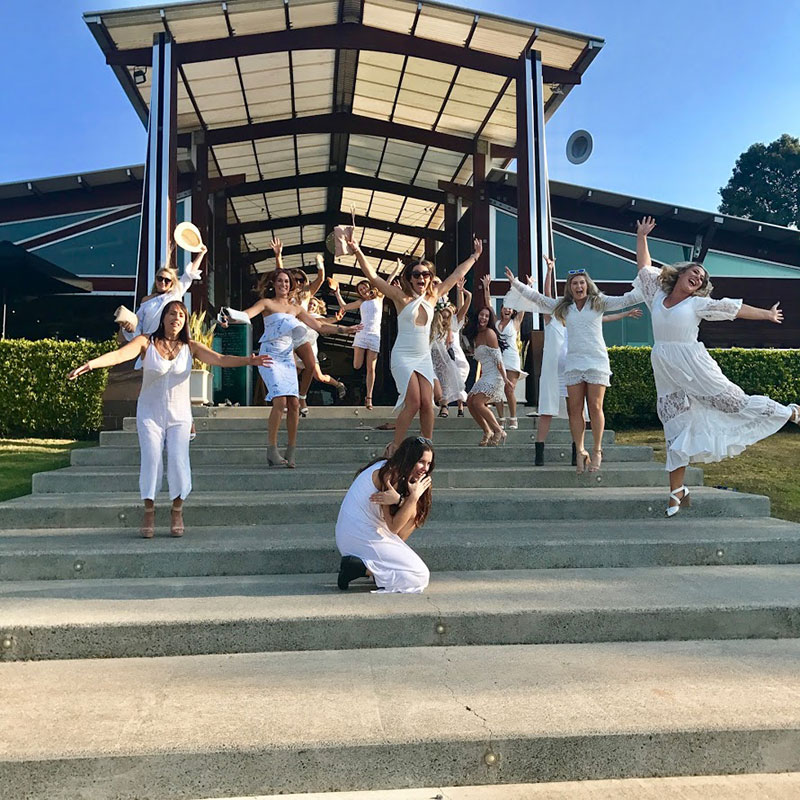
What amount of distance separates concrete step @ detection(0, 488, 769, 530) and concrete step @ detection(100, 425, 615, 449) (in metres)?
1.35

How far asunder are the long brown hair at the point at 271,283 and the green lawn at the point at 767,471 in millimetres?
4663

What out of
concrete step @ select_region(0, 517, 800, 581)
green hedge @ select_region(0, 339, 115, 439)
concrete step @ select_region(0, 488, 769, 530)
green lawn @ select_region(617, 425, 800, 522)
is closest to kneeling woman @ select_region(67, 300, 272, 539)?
concrete step @ select_region(0, 517, 800, 581)

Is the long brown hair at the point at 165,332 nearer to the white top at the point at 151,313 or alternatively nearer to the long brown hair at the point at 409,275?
the white top at the point at 151,313

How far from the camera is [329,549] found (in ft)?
15.1

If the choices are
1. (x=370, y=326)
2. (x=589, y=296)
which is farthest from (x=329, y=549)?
(x=370, y=326)

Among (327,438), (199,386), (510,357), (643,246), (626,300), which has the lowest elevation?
(327,438)

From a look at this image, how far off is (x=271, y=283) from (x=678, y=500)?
4.03 meters

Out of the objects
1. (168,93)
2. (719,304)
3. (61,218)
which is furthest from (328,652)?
(61,218)

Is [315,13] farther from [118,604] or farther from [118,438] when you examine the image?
[118,604]

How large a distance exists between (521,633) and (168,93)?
10250 millimetres

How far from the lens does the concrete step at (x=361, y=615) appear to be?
3.55m

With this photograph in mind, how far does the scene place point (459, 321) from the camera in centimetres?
916

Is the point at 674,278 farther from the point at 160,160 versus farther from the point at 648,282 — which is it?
the point at 160,160

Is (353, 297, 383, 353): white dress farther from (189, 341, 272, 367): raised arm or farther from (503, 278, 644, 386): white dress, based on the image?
(189, 341, 272, 367): raised arm
